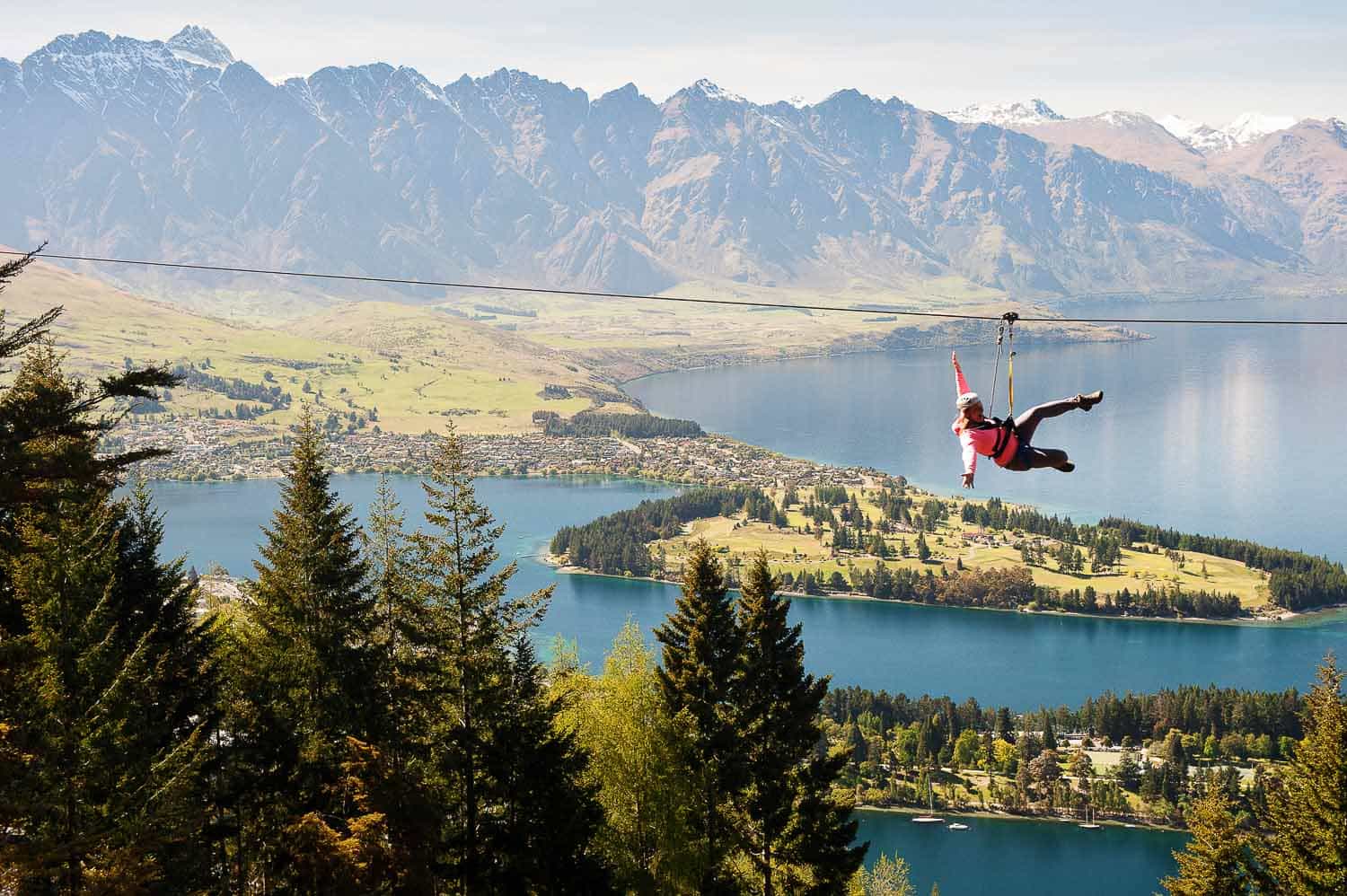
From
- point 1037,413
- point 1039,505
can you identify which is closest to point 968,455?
point 1037,413

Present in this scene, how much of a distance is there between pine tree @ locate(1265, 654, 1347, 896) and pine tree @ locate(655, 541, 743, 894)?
8837 mm

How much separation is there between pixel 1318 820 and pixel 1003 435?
40.9ft

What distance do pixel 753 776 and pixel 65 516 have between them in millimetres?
10778

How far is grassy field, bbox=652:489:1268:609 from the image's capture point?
83375 millimetres

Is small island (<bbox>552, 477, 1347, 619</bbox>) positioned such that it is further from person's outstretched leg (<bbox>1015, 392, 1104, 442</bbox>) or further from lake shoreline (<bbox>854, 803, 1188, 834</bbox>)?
person's outstretched leg (<bbox>1015, 392, 1104, 442</bbox>)

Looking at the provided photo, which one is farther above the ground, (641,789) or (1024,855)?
(641,789)

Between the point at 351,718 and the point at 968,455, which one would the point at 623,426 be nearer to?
the point at 351,718

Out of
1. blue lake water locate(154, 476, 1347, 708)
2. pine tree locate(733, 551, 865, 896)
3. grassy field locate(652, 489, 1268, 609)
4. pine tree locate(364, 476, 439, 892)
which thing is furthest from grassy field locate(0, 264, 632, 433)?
pine tree locate(364, 476, 439, 892)

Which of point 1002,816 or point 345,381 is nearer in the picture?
point 1002,816

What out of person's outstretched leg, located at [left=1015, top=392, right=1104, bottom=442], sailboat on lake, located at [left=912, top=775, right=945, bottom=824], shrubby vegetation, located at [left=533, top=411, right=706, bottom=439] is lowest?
sailboat on lake, located at [left=912, top=775, right=945, bottom=824]

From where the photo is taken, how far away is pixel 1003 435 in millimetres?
10617

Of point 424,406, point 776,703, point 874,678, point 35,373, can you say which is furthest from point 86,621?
point 424,406

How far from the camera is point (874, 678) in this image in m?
67.4

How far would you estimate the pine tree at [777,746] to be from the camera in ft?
62.4
